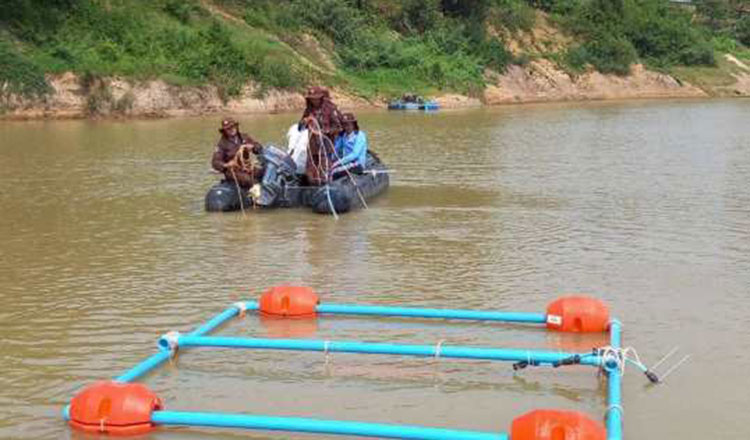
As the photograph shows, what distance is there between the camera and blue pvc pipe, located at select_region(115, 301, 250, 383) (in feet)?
21.1

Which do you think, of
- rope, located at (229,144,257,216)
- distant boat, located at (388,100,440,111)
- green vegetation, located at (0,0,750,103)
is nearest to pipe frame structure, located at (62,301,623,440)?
rope, located at (229,144,257,216)

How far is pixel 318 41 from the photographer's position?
45500 millimetres

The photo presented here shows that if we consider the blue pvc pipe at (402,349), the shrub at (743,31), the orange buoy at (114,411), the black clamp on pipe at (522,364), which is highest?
the shrub at (743,31)

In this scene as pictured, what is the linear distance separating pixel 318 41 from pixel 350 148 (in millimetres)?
31777

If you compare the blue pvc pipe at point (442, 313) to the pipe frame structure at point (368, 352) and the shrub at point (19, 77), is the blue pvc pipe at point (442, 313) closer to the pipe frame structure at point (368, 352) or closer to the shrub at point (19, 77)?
the pipe frame structure at point (368, 352)

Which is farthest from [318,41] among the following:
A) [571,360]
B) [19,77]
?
[571,360]

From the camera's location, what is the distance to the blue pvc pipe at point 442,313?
7.64 m

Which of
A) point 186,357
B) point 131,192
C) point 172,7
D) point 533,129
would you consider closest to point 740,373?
point 186,357

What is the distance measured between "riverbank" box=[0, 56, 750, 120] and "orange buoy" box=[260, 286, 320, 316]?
26152 mm

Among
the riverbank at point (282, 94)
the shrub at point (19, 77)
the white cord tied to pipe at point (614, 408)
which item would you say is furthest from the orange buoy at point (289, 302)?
the shrub at point (19, 77)

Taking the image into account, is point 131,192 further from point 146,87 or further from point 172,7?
point 172,7

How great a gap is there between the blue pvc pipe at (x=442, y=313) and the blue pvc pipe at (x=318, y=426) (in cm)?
239

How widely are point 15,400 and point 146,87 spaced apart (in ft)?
97.9

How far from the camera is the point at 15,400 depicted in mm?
6219
